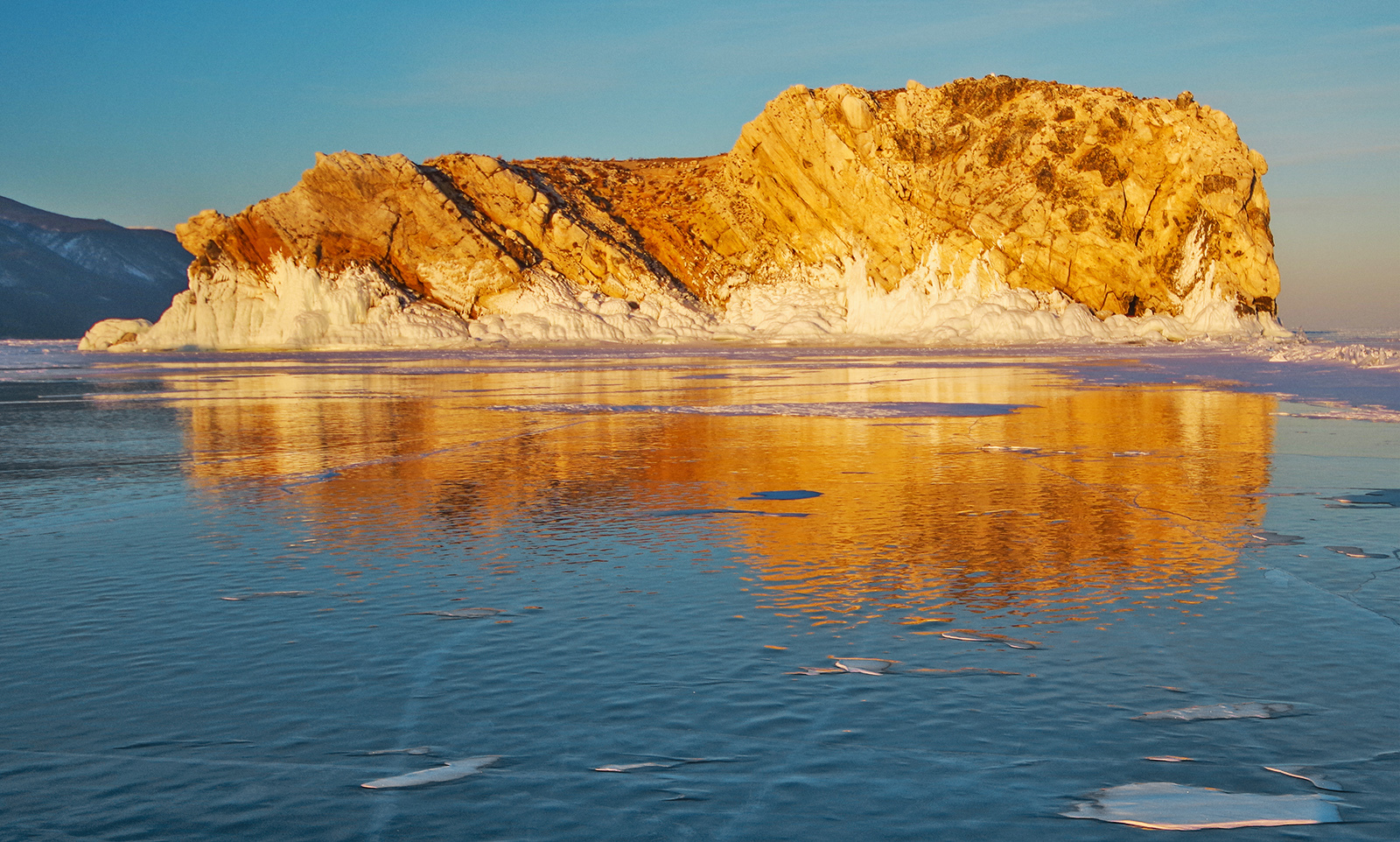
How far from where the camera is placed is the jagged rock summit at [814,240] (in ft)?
201

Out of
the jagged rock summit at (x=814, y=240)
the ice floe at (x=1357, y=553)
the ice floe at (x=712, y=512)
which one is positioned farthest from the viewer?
the jagged rock summit at (x=814, y=240)

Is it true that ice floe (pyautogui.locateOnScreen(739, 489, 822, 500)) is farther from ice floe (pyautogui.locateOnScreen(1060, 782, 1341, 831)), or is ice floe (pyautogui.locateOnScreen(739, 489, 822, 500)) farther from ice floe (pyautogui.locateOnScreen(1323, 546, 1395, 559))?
ice floe (pyautogui.locateOnScreen(1060, 782, 1341, 831))

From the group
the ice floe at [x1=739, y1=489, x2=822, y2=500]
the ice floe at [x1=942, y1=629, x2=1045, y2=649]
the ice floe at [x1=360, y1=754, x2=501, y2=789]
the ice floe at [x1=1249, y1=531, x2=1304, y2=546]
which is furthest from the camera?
the ice floe at [x1=739, y1=489, x2=822, y2=500]

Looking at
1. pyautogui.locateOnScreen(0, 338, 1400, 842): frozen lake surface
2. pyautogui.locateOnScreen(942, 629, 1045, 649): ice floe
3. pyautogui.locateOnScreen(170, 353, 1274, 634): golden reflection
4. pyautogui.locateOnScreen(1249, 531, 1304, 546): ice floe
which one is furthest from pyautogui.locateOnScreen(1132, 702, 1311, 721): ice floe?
pyautogui.locateOnScreen(1249, 531, 1304, 546): ice floe

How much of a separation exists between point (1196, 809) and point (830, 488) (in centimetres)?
592

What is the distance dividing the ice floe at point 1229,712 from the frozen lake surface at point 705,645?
18 mm

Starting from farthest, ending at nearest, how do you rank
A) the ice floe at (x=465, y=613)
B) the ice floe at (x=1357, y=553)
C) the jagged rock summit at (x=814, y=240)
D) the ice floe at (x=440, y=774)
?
the jagged rock summit at (x=814, y=240) < the ice floe at (x=1357, y=553) < the ice floe at (x=465, y=613) < the ice floe at (x=440, y=774)

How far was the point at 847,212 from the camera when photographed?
232ft

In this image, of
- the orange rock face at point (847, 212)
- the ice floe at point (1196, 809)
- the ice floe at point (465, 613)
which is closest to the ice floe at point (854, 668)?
the ice floe at point (1196, 809)

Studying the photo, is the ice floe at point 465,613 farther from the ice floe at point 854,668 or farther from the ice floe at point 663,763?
the ice floe at point 663,763

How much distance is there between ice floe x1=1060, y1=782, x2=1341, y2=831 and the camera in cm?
301

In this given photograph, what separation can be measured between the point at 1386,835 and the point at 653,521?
5257 mm

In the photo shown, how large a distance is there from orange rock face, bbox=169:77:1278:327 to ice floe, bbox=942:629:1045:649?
60.6 m

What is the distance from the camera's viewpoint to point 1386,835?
2900 millimetres
